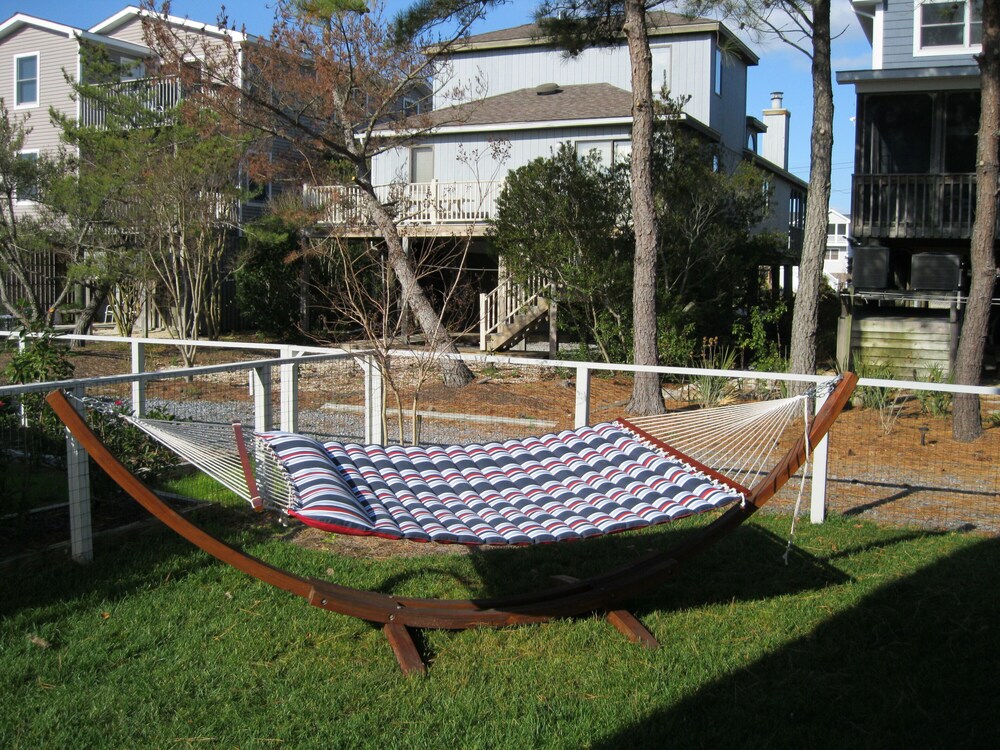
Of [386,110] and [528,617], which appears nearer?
[528,617]

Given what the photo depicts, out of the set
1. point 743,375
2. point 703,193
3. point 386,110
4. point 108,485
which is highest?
point 386,110

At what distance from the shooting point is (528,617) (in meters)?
4.14

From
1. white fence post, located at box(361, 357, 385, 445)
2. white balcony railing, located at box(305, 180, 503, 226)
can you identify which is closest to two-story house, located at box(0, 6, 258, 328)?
white balcony railing, located at box(305, 180, 503, 226)

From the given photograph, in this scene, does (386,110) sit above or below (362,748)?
above

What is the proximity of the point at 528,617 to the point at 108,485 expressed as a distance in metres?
3.10

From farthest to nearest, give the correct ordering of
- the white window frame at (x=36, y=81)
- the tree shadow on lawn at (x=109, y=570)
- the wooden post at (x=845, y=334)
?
the white window frame at (x=36, y=81)
the wooden post at (x=845, y=334)
the tree shadow on lawn at (x=109, y=570)

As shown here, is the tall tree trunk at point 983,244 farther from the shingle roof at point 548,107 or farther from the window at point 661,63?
the window at point 661,63

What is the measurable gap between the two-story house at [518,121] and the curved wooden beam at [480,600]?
12.9 metres

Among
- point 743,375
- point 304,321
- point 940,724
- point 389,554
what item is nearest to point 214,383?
point 389,554

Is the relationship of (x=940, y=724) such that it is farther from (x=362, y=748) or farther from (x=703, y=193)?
(x=703, y=193)

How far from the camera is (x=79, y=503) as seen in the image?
4.86 metres

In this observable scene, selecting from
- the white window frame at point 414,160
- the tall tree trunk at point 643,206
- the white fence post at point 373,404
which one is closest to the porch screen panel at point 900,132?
the tall tree trunk at point 643,206

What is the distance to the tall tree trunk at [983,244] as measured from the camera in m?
9.30

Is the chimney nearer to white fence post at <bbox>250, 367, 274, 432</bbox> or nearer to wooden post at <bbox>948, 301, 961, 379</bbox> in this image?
wooden post at <bbox>948, 301, 961, 379</bbox>
